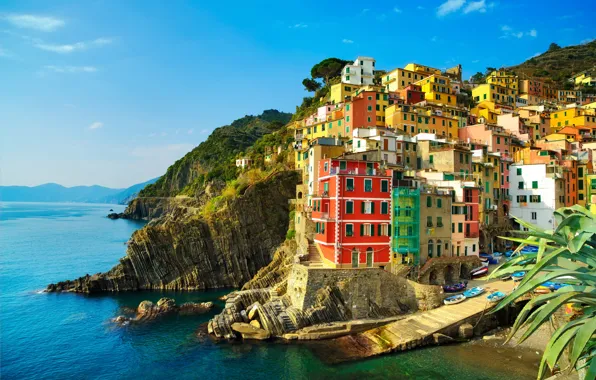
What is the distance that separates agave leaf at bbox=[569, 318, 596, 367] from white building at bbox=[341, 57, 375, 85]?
8021 centimetres

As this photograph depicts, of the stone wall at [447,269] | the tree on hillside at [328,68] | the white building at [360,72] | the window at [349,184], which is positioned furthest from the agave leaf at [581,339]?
the tree on hillside at [328,68]

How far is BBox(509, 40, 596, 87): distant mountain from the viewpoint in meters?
132

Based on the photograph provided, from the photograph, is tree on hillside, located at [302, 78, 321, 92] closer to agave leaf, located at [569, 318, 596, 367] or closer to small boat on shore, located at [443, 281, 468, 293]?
small boat on shore, located at [443, 281, 468, 293]

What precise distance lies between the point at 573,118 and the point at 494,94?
1669cm

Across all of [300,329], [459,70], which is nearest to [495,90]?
[459,70]

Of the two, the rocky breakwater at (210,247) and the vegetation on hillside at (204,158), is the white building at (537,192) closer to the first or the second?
the rocky breakwater at (210,247)

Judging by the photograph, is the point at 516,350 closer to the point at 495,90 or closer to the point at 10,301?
the point at 10,301

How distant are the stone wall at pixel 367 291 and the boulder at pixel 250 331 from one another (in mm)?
4016

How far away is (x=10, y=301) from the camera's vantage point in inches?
1935

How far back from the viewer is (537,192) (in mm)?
56500

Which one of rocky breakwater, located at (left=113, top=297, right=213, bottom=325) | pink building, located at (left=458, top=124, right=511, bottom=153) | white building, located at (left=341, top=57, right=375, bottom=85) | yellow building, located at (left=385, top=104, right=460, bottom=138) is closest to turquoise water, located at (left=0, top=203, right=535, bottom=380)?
rocky breakwater, located at (left=113, top=297, right=213, bottom=325)

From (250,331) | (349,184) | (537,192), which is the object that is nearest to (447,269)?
(349,184)

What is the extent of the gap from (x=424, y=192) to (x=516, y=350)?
16.2m

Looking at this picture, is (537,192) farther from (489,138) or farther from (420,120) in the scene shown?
(420,120)
